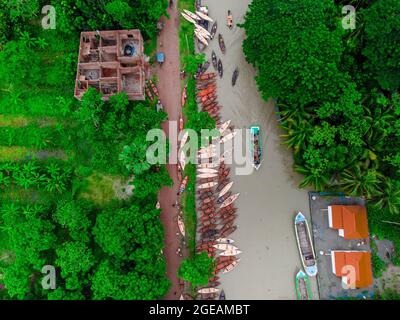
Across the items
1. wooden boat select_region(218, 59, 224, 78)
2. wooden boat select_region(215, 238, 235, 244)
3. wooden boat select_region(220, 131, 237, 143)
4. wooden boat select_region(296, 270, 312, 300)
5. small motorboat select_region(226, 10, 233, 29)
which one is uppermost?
small motorboat select_region(226, 10, 233, 29)

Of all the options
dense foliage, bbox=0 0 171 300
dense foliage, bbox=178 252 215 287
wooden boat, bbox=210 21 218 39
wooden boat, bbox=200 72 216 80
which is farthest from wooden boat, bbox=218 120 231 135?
dense foliage, bbox=178 252 215 287

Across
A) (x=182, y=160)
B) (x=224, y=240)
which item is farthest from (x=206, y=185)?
(x=224, y=240)

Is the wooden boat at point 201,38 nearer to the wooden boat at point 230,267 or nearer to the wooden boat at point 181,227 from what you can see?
the wooden boat at point 181,227

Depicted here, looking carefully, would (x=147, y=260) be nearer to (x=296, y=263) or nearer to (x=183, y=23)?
(x=296, y=263)

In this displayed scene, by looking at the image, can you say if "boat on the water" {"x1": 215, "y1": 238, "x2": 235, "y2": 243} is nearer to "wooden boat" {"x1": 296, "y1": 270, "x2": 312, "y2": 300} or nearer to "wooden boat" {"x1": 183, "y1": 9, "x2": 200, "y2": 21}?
"wooden boat" {"x1": 296, "y1": 270, "x2": 312, "y2": 300}

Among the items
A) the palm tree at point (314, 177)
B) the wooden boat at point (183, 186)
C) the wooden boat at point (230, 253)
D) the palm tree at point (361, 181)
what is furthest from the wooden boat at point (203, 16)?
the wooden boat at point (230, 253)

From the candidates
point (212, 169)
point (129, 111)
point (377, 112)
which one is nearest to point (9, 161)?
point (129, 111)
